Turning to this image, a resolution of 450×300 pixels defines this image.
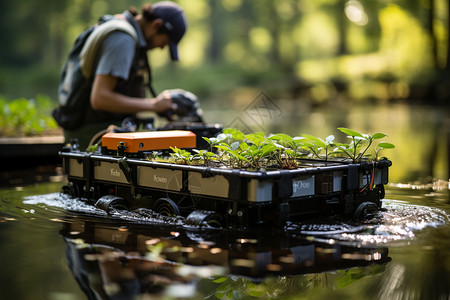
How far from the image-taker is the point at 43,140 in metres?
9.22

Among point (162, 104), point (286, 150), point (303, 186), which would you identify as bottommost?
point (303, 186)

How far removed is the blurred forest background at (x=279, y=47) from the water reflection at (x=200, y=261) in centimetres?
2151

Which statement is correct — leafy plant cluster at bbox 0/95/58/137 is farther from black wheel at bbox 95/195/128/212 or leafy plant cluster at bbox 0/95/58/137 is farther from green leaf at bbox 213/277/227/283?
green leaf at bbox 213/277/227/283

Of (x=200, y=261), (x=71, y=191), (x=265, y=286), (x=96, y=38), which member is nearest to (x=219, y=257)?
(x=200, y=261)

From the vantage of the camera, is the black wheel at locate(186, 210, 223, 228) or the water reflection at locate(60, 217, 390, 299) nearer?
the water reflection at locate(60, 217, 390, 299)

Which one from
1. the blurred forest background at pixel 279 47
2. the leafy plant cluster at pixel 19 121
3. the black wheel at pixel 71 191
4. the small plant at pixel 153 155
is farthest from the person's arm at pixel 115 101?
the blurred forest background at pixel 279 47

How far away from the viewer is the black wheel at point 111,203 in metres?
4.88

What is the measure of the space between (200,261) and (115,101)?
10.3 feet

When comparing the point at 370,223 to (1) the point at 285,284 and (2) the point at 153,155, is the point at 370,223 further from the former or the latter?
(2) the point at 153,155

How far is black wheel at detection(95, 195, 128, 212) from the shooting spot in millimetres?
4875

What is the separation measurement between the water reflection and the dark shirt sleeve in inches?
86.5

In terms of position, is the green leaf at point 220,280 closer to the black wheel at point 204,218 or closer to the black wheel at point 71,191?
the black wheel at point 204,218

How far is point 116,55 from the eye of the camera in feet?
20.2

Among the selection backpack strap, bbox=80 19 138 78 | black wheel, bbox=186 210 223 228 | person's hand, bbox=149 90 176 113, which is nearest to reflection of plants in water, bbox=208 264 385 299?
black wheel, bbox=186 210 223 228
